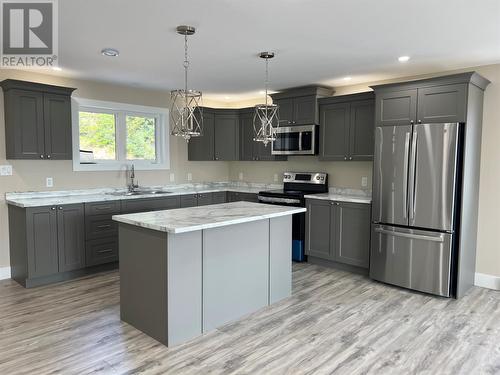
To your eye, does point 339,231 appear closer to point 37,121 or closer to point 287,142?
point 287,142

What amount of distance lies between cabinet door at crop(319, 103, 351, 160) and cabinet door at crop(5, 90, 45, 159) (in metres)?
3.59

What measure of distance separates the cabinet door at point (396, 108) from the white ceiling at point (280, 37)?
0.34m

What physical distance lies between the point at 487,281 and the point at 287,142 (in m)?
3.08

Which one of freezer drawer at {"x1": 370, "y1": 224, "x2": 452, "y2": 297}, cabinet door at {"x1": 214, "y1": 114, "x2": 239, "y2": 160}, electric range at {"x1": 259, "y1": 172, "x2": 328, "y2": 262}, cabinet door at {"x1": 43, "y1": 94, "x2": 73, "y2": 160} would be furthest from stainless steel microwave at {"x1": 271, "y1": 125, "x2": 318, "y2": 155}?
cabinet door at {"x1": 43, "y1": 94, "x2": 73, "y2": 160}

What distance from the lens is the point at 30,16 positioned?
2754 millimetres

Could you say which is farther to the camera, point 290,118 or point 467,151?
point 290,118

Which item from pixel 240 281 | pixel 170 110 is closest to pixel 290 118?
pixel 170 110

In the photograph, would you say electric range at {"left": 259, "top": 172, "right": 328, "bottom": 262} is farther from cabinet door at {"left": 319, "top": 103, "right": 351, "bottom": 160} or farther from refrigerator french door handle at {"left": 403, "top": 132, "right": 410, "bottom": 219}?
refrigerator french door handle at {"left": 403, "top": 132, "right": 410, "bottom": 219}

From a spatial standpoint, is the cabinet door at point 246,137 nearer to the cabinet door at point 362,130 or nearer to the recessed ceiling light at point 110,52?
the cabinet door at point 362,130

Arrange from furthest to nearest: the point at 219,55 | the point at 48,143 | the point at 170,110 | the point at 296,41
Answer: the point at 170,110 → the point at 48,143 → the point at 219,55 → the point at 296,41

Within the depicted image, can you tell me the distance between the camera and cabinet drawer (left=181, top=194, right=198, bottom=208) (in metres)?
5.48

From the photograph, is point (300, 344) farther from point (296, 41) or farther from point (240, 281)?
point (296, 41)

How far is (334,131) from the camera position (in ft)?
16.7

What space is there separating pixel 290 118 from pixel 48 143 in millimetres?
3238
